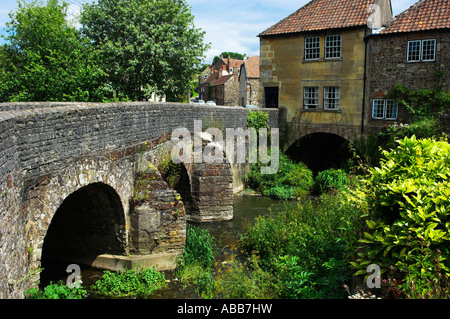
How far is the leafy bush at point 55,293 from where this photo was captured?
19.3ft

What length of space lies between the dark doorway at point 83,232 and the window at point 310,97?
46.7ft

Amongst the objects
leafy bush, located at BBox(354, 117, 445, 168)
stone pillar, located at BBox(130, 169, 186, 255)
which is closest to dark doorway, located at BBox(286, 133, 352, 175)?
leafy bush, located at BBox(354, 117, 445, 168)

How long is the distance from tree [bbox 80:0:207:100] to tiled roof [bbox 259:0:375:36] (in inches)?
259

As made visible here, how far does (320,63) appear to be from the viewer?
67.1 ft

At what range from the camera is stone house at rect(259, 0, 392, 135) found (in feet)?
64.3

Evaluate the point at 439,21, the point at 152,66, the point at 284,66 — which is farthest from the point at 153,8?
the point at 439,21

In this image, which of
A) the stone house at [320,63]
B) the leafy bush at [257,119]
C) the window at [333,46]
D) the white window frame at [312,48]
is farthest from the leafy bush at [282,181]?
the window at [333,46]

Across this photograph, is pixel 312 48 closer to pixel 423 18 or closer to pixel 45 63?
pixel 423 18

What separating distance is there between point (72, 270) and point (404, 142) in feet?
26.3

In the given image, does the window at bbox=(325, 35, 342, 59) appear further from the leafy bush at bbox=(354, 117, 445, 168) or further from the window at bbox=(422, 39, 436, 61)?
the leafy bush at bbox=(354, 117, 445, 168)

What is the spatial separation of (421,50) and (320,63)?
468cm

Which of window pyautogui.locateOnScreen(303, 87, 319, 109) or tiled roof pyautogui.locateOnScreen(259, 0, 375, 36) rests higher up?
tiled roof pyautogui.locateOnScreen(259, 0, 375, 36)

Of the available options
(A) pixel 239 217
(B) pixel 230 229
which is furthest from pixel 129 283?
(A) pixel 239 217

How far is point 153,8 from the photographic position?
82.5ft
